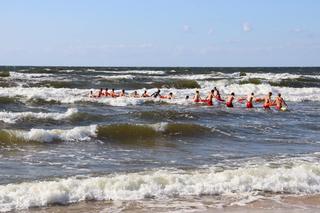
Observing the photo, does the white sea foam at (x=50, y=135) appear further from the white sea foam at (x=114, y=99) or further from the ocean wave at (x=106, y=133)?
the white sea foam at (x=114, y=99)

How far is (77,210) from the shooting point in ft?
22.9

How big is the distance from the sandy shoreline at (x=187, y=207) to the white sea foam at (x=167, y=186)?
23cm

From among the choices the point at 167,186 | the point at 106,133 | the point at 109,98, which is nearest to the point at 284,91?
the point at 109,98

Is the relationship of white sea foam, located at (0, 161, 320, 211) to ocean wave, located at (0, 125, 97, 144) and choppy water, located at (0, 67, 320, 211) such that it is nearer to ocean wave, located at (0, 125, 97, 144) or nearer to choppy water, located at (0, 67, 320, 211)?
choppy water, located at (0, 67, 320, 211)

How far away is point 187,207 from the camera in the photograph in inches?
285

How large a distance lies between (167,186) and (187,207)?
102 cm

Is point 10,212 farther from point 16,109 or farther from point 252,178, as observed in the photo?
point 16,109

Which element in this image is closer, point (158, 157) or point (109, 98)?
point (158, 157)

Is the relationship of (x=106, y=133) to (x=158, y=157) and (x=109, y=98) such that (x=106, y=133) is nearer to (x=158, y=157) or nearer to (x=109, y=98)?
(x=158, y=157)

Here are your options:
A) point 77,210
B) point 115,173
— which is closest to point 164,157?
point 115,173

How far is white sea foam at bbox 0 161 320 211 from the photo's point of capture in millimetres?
7457

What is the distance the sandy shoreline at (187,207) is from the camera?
7047 mm

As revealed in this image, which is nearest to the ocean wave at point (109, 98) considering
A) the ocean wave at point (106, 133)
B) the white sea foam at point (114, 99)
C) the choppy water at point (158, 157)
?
the white sea foam at point (114, 99)

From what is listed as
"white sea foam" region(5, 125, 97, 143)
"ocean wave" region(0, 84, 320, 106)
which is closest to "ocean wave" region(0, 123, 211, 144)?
"white sea foam" region(5, 125, 97, 143)
